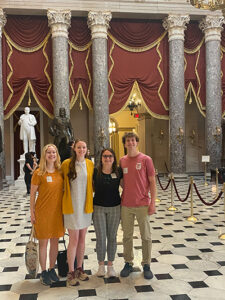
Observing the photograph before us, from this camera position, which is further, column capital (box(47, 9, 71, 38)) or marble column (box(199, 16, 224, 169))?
marble column (box(199, 16, 224, 169))

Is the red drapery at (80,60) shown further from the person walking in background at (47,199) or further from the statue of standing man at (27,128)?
the person walking in background at (47,199)

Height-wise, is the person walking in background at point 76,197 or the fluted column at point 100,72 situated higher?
the fluted column at point 100,72

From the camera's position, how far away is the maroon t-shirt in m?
4.08

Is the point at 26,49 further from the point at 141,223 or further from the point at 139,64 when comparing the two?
the point at 141,223

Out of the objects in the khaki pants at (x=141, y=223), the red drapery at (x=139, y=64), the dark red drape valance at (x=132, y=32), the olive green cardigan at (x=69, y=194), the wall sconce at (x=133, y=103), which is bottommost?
the khaki pants at (x=141, y=223)

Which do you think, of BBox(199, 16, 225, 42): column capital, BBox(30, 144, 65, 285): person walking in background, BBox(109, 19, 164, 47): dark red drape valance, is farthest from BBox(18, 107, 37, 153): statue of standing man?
BBox(30, 144, 65, 285): person walking in background

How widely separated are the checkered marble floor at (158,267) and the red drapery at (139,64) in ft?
29.8

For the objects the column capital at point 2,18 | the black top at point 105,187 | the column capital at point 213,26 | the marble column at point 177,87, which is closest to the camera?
the black top at point 105,187

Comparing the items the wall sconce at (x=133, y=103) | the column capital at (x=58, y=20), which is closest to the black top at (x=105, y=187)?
the column capital at (x=58, y=20)

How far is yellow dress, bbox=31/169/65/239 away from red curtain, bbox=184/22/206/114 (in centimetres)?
1376

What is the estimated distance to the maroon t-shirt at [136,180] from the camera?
408 centimetres

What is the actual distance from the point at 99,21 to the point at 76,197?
13.0 m

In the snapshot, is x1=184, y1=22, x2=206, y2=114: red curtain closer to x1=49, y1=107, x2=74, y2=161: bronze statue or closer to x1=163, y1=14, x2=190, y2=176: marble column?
x1=163, y1=14, x2=190, y2=176: marble column

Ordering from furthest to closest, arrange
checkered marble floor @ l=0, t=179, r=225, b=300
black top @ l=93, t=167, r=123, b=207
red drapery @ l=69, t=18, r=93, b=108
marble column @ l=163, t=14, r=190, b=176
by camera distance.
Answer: marble column @ l=163, t=14, r=190, b=176
red drapery @ l=69, t=18, r=93, b=108
black top @ l=93, t=167, r=123, b=207
checkered marble floor @ l=0, t=179, r=225, b=300
